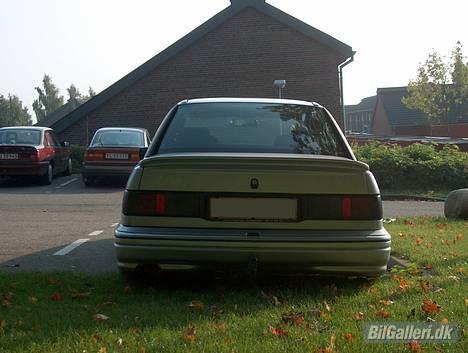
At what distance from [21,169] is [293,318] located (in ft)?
43.5

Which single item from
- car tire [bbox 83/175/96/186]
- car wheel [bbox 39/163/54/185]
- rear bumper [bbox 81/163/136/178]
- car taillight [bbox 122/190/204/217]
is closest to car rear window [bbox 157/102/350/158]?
car taillight [bbox 122/190/204/217]

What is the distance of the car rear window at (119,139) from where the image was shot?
1631 cm

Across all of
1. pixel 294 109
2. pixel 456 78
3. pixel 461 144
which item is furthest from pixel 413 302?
pixel 456 78

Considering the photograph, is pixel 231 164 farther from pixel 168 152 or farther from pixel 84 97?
pixel 84 97

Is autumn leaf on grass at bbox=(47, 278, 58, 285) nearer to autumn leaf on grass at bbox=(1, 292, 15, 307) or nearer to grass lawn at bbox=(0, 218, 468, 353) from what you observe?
grass lawn at bbox=(0, 218, 468, 353)

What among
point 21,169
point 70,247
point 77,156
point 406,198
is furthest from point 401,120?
point 70,247

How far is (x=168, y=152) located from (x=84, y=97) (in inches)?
5019

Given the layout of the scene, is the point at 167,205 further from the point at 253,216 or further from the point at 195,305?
the point at 195,305

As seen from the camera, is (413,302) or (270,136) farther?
(270,136)

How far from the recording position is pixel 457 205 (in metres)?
9.93

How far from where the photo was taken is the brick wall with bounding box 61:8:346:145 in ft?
85.8

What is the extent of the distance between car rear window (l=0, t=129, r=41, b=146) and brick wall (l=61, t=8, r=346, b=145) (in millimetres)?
9500

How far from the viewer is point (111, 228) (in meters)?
9.06

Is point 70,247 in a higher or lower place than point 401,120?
lower
